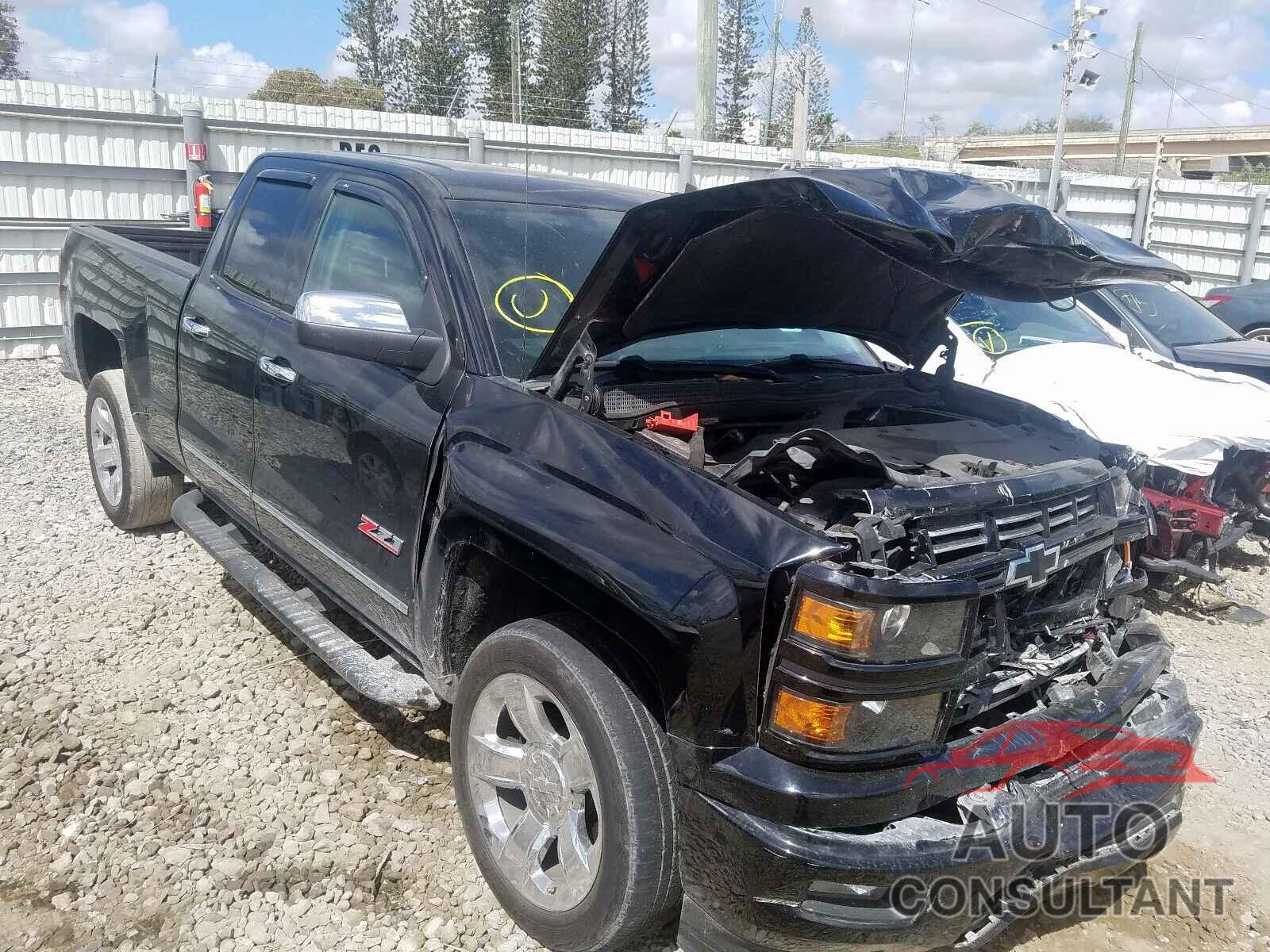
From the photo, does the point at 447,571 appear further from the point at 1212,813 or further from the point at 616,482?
the point at 1212,813

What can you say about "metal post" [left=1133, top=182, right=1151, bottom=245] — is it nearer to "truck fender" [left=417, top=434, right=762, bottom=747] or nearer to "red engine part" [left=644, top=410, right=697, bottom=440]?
"red engine part" [left=644, top=410, right=697, bottom=440]

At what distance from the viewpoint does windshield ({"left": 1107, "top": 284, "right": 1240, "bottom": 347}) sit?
22.5ft

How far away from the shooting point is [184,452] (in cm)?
427

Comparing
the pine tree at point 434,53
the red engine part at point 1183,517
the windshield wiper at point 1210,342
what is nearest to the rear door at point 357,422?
the red engine part at point 1183,517

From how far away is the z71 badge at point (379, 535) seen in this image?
9.59 feet

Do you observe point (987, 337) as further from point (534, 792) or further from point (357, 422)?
point (534, 792)

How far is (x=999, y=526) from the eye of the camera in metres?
2.41

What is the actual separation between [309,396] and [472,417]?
0.82 meters

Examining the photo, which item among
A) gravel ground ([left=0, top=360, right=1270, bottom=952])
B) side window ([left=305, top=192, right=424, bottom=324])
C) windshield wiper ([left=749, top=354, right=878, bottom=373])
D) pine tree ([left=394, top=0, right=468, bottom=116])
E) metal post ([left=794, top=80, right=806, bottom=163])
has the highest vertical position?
pine tree ([left=394, top=0, right=468, bottom=116])

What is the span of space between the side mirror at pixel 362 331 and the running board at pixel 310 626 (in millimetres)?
916

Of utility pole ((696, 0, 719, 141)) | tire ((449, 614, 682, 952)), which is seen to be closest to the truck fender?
tire ((449, 614, 682, 952))

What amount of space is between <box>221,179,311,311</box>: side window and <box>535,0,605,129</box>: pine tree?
6329mm

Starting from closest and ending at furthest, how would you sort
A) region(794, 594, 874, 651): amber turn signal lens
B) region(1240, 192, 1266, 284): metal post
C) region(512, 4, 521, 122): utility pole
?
region(794, 594, 874, 651): amber turn signal lens
region(512, 4, 521, 122): utility pole
region(1240, 192, 1266, 284): metal post

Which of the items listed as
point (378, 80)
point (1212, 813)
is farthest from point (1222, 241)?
point (378, 80)
